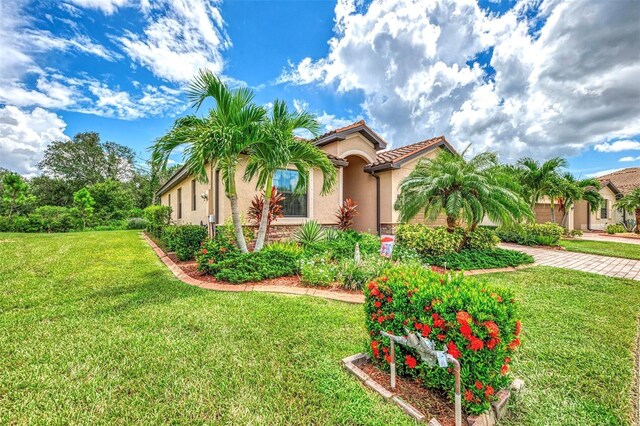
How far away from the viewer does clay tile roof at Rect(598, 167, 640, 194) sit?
28062 mm

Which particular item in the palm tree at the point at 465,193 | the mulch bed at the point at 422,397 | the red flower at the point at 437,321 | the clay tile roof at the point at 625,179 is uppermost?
the clay tile roof at the point at 625,179

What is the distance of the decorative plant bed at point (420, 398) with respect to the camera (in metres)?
2.28

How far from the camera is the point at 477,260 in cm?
904

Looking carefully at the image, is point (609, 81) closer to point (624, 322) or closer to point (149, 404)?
point (624, 322)

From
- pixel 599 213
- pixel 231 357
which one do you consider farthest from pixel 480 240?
pixel 599 213

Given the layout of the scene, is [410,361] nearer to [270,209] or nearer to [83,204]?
[270,209]

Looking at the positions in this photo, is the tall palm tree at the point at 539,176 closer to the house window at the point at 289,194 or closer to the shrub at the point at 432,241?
the shrub at the point at 432,241

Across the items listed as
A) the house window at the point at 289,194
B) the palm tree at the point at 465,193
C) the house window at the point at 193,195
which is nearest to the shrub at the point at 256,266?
the house window at the point at 289,194

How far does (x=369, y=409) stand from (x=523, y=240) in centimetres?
1673

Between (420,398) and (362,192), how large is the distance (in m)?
11.7

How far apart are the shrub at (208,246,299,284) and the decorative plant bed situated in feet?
13.4

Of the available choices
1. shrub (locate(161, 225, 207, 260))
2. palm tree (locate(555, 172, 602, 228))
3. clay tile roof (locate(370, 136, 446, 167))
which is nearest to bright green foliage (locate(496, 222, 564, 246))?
palm tree (locate(555, 172, 602, 228))

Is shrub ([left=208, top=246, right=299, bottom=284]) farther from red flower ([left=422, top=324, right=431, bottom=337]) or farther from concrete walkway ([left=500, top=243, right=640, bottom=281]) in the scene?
concrete walkway ([left=500, top=243, right=640, bottom=281])

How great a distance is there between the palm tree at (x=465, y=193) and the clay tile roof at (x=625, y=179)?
2605 centimetres
